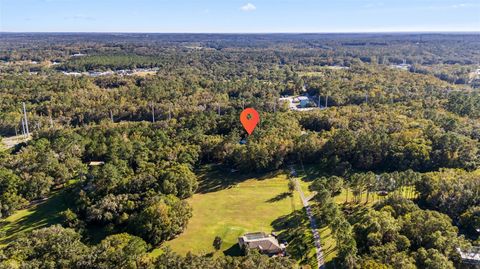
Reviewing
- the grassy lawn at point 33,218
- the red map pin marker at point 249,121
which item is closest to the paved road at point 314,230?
the red map pin marker at point 249,121

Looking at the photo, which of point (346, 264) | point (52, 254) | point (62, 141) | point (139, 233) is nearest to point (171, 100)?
point (62, 141)

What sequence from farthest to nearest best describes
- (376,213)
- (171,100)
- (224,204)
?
(171,100), (224,204), (376,213)

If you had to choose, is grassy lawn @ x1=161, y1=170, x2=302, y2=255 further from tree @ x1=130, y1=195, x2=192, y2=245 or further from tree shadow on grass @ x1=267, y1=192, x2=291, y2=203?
tree @ x1=130, y1=195, x2=192, y2=245

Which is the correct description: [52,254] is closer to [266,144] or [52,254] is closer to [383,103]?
[266,144]

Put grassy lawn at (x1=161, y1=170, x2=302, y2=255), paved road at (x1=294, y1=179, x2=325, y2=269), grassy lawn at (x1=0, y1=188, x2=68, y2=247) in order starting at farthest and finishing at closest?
1. grassy lawn at (x1=0, y1=188, x2=68, y2=247)
2. grassy lawn at (x1=161, y1=170, x2=302, y2=255)
3. paved road at (x1=294, y1=179, x2=325, y2=269)

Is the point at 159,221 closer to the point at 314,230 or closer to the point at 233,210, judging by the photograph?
the point at 233,210

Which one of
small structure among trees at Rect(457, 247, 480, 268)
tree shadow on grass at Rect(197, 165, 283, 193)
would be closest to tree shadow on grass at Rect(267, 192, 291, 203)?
tree shadow on grass at Rect(197, 165, 283, 193)
